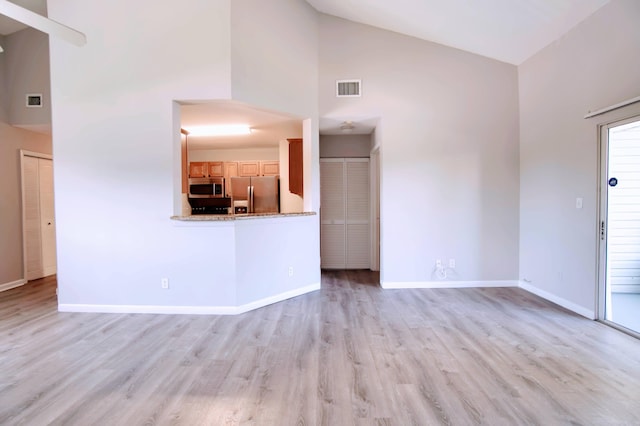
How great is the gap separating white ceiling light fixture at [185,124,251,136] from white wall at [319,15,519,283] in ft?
4.50

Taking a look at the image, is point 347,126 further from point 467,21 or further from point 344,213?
point 467,21

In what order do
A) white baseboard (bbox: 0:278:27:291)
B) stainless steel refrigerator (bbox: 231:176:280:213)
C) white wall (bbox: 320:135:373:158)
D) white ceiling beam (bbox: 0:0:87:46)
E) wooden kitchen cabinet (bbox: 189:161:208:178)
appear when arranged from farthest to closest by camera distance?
wooden kitchen cabinet (bbox: 189:161:208:178)
stainless steel refrigerator (bbox: 231:176:280:213)
white wall (bbox: 320:135:373:158)
white baseboard (bbox: 0:278:27:291)
white ceiling beam (bbox: 0:0:87:46)

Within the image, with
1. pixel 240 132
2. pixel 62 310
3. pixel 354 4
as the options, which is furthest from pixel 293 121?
pixel 62 310

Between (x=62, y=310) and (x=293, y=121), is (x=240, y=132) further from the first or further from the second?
(x=62, y=310)

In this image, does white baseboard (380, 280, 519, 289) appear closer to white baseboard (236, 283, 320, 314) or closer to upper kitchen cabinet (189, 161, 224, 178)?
white baseboard (236, 283, 320, 314)

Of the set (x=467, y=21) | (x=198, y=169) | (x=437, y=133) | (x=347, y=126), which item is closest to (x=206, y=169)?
(x=198, y=169)

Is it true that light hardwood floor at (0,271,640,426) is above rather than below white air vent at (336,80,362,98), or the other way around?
below

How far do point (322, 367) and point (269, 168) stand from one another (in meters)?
4.77

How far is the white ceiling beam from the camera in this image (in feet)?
6.47

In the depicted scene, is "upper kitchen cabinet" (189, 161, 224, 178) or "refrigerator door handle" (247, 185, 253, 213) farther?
"upper kitchen cabinet" (189, 161, 224, 178)

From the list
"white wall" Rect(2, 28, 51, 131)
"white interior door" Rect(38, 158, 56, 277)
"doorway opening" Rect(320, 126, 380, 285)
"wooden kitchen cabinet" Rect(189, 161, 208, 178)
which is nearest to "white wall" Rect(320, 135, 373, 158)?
"doorway opening" Rect(320, 126, 380, 285)

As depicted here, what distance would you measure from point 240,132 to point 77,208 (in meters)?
2.48

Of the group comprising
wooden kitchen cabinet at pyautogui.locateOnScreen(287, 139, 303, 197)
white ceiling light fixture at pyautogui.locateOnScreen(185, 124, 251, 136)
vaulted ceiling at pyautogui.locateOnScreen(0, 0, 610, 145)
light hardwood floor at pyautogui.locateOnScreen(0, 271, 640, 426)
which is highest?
vaulted ceiling at pyautogui.locateOnScreen(0, 0, 610, 145)

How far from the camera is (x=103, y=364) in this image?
2.38 metres
